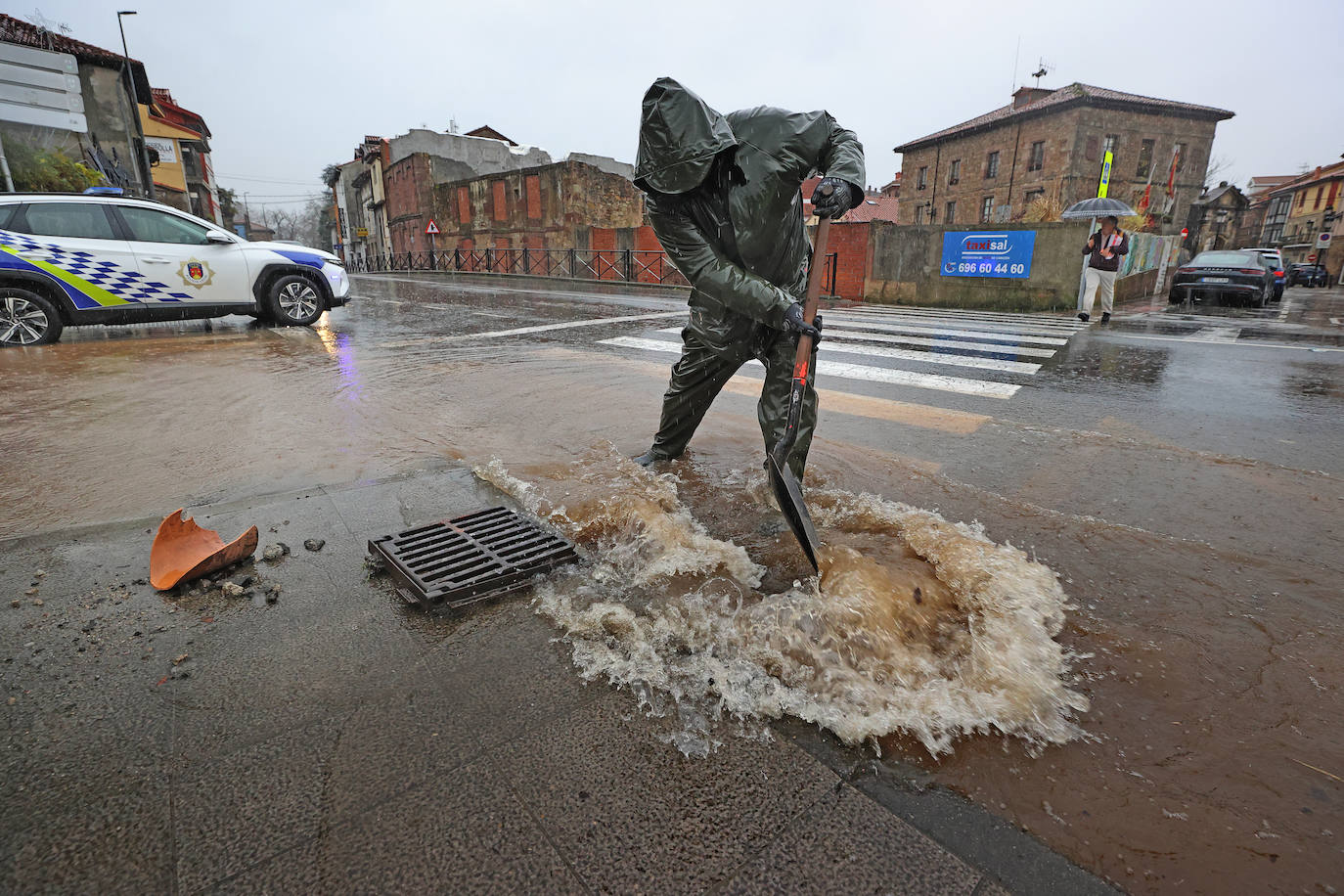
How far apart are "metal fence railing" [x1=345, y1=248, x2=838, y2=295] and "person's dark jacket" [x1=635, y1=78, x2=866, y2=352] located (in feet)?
35.1

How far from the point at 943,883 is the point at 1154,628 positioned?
4.32ft

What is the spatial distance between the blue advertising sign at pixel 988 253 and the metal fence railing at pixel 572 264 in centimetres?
264

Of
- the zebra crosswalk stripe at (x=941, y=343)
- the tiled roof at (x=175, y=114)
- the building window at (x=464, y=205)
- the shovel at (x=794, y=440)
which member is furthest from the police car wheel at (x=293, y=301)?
the tiled roof at (x=175, y=114)

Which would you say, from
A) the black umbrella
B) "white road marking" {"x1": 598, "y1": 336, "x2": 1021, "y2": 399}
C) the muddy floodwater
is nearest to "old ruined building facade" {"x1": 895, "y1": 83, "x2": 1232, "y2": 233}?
the black umbrella

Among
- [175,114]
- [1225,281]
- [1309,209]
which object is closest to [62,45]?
[175,114]

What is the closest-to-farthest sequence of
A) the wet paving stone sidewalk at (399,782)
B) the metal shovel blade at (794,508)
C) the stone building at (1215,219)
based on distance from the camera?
the wet paving stone sidewalk at (399,782)
the metal shovel blade at (794,508)
the stone building at (1215,219)

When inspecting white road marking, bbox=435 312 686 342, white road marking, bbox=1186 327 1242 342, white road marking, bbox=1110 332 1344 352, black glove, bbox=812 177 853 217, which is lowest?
white road marking, bbox=1110 332 1344 352

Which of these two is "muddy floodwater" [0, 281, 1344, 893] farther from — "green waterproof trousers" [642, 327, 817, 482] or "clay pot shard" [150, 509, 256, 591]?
"clay pot shard" [150, 509, 256, 591]

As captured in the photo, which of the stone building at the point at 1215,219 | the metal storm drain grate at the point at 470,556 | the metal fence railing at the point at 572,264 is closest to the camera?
the metal storm drain grate at the point at 470,556

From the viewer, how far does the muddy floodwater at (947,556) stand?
1.46 meters

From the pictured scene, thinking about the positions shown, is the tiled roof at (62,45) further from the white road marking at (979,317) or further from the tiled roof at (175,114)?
the white road marking at (979,317)

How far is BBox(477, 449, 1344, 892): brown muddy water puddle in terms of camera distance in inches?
51.8

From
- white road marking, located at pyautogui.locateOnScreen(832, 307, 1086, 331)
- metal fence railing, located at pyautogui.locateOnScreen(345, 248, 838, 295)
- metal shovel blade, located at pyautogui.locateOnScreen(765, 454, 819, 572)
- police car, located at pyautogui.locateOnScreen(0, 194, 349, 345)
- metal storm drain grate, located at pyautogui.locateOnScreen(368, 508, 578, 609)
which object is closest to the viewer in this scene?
metal storm drain grate, located at pyautogui.locateOnScreen(368, 508, 578, 609)

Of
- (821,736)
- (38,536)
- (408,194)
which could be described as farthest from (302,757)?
(408,194)
